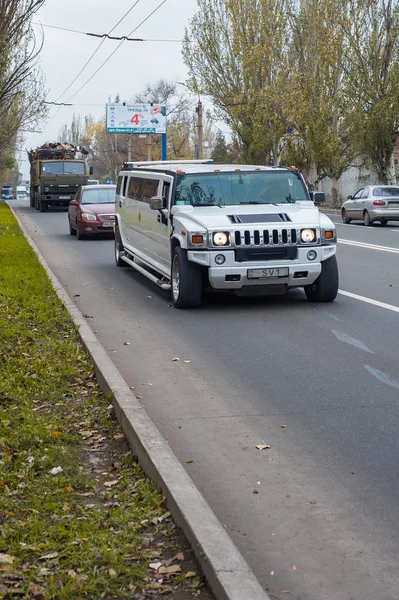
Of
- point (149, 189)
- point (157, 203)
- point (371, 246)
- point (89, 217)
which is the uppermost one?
point (149, 189)

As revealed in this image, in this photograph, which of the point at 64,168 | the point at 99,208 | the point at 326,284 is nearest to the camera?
the point at 326,284

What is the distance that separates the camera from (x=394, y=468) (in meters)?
5.53

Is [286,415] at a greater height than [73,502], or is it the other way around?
[73,502]

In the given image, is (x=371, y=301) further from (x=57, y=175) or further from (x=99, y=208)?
(x=57, y=175)

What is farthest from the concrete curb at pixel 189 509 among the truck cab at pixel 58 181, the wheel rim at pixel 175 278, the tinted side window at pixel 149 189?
the truck cab at pixel 58 181

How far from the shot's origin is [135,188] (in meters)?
15.6

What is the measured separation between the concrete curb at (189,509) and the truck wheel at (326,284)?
5.56 metres

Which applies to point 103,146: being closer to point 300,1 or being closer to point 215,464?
A: point 300,1

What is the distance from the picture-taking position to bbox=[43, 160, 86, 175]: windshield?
4603 cm

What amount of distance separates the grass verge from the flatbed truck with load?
37.6m

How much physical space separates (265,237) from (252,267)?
0.41 meters

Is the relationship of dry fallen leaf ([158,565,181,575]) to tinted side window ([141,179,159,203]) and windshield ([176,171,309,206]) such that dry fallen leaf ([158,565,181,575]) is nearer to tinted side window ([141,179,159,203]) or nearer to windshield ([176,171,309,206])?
windshield ([176,171,309,206])

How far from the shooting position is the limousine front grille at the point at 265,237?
38.3ft

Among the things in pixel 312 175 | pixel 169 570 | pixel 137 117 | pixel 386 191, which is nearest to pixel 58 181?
pixel 312 175
